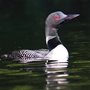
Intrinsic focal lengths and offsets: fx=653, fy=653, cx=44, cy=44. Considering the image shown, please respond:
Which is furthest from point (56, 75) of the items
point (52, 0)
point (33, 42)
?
point (52, 0)

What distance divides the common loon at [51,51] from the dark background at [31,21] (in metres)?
1.77

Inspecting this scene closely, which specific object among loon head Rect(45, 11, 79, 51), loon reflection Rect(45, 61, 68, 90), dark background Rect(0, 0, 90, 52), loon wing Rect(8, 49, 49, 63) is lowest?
dark background Rect(0, 0, 90, 52)

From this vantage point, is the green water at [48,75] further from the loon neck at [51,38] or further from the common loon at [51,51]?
the loon neck at [51,38]

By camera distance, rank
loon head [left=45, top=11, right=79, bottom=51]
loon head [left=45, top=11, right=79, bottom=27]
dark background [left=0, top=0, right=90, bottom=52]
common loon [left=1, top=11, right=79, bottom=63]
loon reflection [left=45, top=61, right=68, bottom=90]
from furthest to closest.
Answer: dark background [left=0, top=0, right=90, bottom=52], loon head [left=45, top=11, right=79, bottom=27], loon head [left=45, top=11, right=79, bottom=51], common loon [left=1, top=11, right=79, bottom=63], loon reflection [left=45, top=61, right=68, bottom=90]

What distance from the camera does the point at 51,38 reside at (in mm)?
16672

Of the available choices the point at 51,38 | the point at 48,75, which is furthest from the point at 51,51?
the point at 48,75

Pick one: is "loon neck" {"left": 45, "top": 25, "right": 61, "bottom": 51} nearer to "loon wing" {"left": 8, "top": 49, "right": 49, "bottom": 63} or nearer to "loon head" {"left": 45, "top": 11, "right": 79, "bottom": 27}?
"loon head" {"left": 45, "top": 11, "right": 79, "bottom": 27}

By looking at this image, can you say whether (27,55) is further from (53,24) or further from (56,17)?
(56,17)

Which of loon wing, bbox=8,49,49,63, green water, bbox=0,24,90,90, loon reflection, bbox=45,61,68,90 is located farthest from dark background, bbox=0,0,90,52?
loon reflection, bbox=45,61,68,90

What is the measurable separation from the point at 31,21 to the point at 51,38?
12820 millimetres

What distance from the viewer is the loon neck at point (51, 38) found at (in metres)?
16.4

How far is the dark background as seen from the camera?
20.3 m

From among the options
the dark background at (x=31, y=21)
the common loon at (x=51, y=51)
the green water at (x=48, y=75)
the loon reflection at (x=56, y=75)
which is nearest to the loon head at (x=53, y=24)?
the common loon at (x=51, y=51)

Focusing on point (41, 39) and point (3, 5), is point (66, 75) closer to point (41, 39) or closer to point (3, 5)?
point (41, 39)
